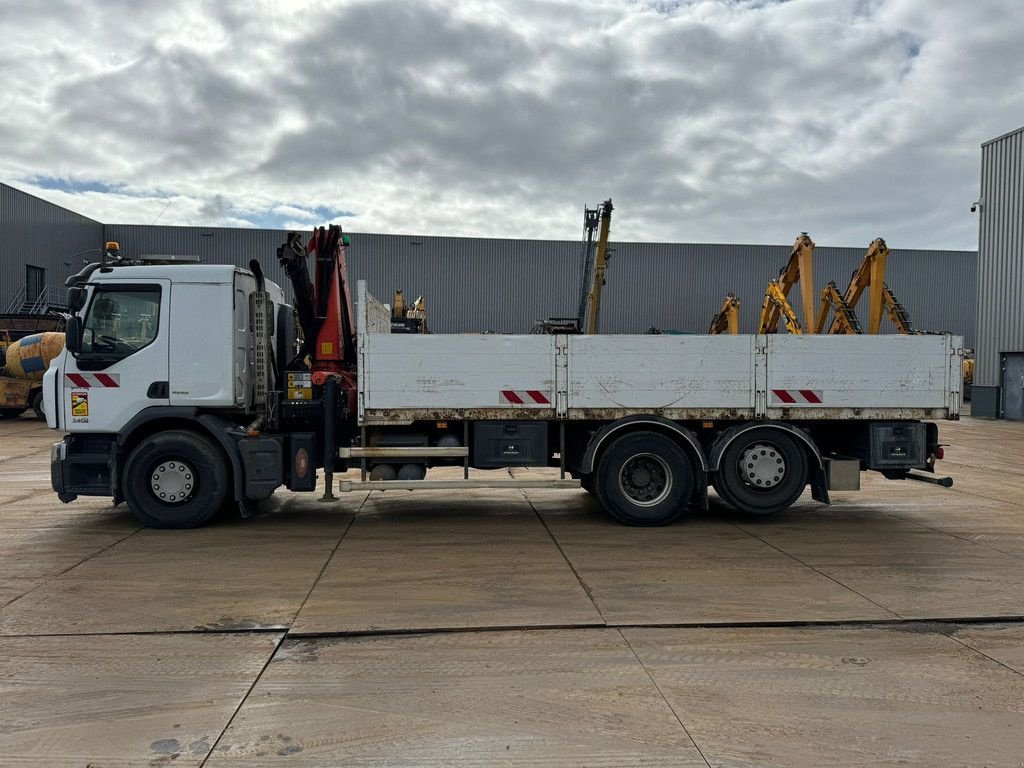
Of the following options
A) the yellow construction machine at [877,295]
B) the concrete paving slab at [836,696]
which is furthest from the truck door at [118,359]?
the yellow construction machine at [877,295]

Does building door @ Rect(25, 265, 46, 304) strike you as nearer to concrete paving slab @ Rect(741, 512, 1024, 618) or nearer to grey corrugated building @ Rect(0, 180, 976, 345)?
grey corrugated building @ Rect(0, 180, 976, 345)

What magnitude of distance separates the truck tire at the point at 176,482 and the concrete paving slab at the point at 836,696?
4.93m

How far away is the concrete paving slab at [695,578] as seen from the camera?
16.9 feet

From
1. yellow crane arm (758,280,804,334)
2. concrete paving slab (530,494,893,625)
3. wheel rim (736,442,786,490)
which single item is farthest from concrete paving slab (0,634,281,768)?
yellow crane arm (758,280,804,334)

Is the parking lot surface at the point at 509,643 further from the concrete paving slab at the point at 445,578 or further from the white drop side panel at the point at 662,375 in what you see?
the white drop side panel at the point at 662,375

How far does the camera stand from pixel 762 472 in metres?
8.04

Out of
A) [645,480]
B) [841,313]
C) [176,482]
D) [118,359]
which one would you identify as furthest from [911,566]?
[118,359]

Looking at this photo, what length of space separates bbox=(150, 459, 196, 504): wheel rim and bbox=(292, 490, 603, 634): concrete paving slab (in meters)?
1.79

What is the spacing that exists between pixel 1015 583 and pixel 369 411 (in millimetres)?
6142

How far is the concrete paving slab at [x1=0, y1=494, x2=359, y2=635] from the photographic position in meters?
4.96

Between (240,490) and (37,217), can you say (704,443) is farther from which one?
(37,217)

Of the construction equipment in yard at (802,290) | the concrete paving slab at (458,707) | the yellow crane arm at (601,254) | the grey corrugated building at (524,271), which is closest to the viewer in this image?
the concrete paving slab at (458,707)

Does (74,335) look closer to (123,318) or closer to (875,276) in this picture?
(123,318)

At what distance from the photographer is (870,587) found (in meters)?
5.79
